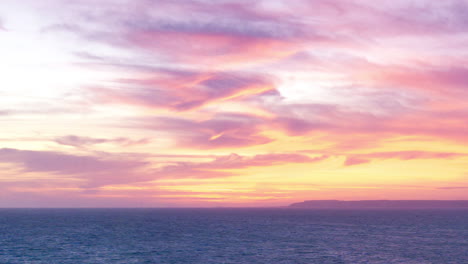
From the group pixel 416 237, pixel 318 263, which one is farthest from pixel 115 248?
pixel 416 237

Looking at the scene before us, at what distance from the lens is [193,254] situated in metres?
78.8

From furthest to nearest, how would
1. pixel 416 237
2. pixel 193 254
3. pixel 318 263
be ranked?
pixel 416 237 < pixel 193 254 < pixel 318 263

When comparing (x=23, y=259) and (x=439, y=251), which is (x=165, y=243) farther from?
(x=439, y=251)

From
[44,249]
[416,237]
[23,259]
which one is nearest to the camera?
[23,259]

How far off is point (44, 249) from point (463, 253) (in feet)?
246

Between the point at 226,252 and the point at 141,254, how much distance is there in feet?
48.6

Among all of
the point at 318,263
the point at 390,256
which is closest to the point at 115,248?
the point at 318,263

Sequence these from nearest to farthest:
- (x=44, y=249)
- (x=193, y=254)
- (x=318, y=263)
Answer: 1. (x=318, y=263)
2. (x=193, y=254)
3. (x=44, y=249)

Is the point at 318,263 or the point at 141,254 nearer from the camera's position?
the point at 318,263

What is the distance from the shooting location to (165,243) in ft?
320

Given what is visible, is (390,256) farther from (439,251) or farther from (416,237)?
(416,237)

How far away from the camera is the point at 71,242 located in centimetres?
9881

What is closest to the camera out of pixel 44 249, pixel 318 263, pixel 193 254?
pixel 318 263

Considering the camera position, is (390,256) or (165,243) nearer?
(390,256)
